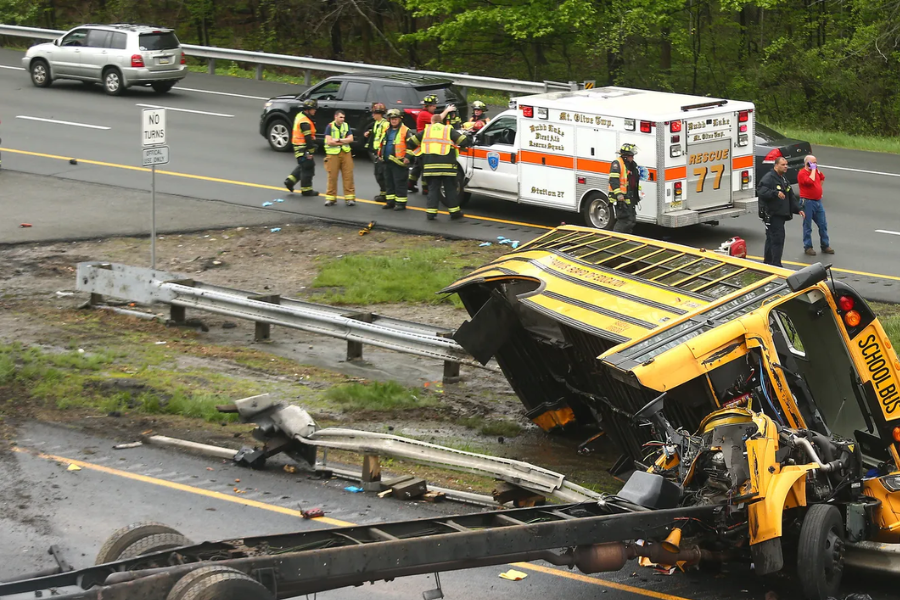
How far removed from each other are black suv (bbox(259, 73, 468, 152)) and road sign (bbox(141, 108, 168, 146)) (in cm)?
802

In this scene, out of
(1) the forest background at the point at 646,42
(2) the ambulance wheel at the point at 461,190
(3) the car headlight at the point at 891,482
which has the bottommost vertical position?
(3) the car headlight at the point at 891,482

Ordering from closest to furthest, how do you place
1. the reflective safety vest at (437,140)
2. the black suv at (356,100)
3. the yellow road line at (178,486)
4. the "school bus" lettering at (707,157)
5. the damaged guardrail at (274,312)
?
1. the yellow road line at (178,486)
2. the damaged guardrail at (274,312)
3. the "school bus" lettering at (707,157)
4. the reflective safety vest at (437,140)
5. the black suv at (356,100)

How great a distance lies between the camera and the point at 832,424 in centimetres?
820

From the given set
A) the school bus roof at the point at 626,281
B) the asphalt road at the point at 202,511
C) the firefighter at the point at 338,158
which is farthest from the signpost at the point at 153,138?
the school bus roof at the point at 626,281

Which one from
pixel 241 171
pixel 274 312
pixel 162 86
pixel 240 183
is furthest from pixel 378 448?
pixel 162 86

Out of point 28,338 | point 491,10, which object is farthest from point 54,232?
point 491,10

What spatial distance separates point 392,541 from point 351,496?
3.65 metres

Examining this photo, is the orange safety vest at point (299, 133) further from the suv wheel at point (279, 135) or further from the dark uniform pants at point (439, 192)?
the suv wheel at point (279, 135)

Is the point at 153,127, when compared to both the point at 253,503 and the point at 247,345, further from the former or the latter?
the point at 253,503

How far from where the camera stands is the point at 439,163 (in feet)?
62.0

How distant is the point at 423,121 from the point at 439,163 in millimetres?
2315

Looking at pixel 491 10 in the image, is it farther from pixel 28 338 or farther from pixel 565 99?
pixel 28 338

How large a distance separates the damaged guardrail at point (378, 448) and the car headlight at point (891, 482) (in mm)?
1893

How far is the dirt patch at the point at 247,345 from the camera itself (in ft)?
34.1
